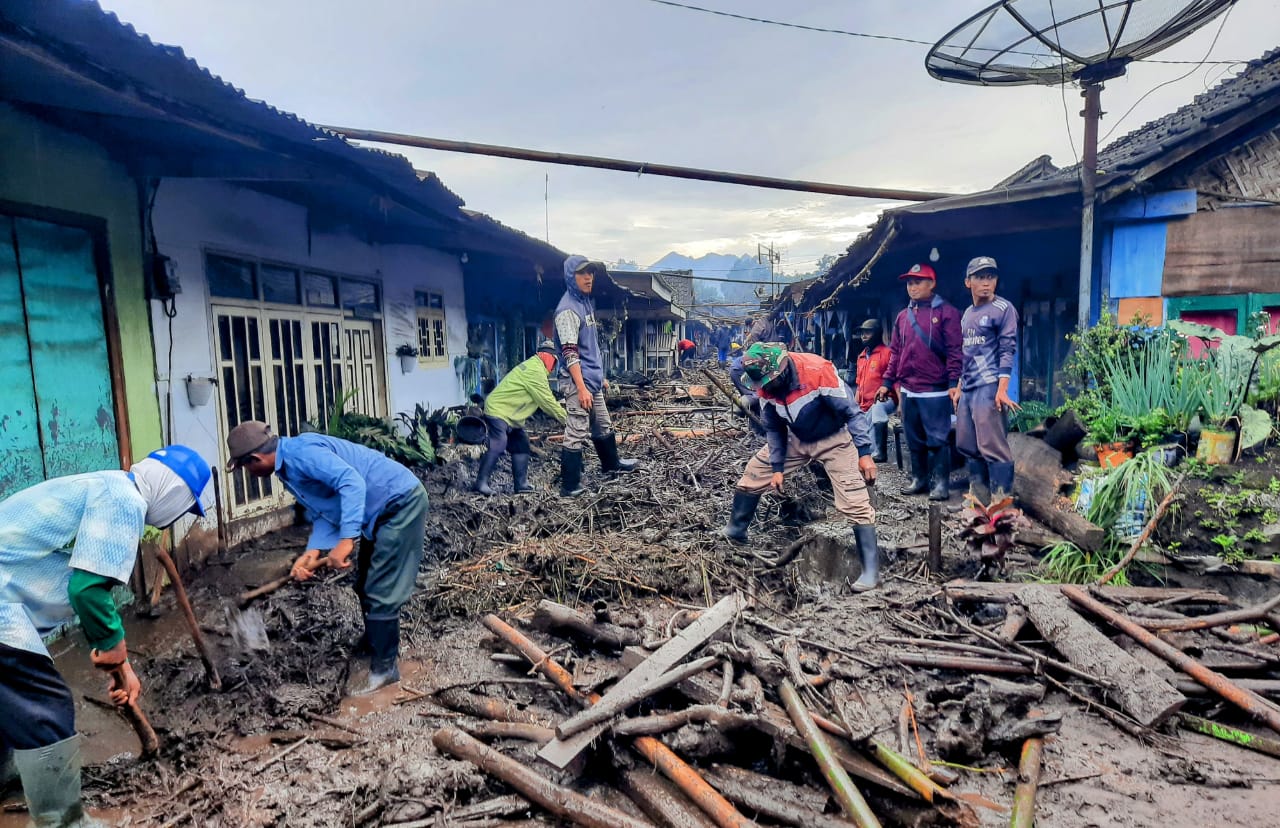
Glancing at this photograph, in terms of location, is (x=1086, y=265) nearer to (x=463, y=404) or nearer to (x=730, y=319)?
(x=463, y=404)

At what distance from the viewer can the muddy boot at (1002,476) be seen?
5.59m

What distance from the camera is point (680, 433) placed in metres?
10.1

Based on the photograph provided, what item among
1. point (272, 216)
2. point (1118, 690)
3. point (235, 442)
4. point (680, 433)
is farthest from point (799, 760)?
point (680, 433)

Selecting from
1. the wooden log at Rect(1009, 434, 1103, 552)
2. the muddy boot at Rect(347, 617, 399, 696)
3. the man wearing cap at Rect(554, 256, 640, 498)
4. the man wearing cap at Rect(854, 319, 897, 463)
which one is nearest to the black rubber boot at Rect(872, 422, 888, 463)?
the man wearing cap at Rect(854, 319, 897, 463)

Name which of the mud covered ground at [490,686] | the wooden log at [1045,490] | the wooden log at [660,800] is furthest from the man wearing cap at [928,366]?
the wooden log at [660,800]

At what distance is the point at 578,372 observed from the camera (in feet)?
22.8

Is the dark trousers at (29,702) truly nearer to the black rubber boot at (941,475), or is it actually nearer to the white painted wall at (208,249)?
the white painted wall at (208,249)

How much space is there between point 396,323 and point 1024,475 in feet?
25.1

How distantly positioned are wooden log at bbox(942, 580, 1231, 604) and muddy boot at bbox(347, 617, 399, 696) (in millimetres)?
3273

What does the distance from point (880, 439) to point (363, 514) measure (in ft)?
22.4

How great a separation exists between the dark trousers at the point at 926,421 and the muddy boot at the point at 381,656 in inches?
209

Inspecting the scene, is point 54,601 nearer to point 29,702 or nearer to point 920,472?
point 29,702

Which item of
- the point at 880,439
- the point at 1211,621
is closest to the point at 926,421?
the point at 880,439

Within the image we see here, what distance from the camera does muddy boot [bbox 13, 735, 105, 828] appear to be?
2400 millimetres
